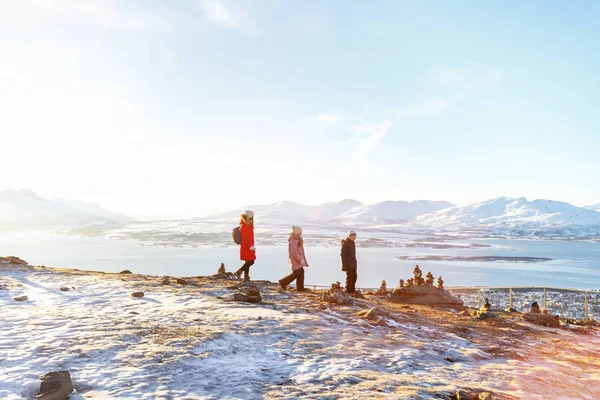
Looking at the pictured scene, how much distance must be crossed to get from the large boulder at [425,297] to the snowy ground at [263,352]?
3734 mm

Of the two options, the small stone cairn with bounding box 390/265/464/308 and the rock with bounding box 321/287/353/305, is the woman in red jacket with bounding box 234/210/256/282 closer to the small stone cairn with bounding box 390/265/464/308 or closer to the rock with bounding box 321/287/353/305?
the rock with bounding box 321/287/353/305

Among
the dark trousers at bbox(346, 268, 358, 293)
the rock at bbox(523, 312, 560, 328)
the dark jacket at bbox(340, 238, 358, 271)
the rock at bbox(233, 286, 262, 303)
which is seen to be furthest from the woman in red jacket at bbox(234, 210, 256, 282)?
the rock at bbox(523, 312, 560, 328)

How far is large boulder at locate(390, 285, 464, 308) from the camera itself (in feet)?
46.3

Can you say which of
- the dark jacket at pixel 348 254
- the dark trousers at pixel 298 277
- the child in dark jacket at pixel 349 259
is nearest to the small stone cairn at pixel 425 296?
the child in dark jacket at pixel 349 259

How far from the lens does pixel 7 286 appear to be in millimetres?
10781

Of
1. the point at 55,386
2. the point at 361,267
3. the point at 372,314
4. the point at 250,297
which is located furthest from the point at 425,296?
the point at 361,267

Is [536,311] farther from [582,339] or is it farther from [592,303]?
[592,303]

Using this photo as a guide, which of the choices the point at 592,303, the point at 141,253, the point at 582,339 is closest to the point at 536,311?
the point at 582,339

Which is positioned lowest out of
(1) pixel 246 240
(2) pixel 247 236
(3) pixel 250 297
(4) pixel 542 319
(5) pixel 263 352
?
(4) pixel 542 319

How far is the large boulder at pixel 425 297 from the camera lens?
1412 cm

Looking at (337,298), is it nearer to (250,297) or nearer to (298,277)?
(298,277)

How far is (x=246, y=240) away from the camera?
11.9 meters

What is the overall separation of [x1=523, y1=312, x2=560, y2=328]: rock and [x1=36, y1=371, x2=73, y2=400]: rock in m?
13.5

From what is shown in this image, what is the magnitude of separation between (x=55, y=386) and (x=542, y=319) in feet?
45.7
